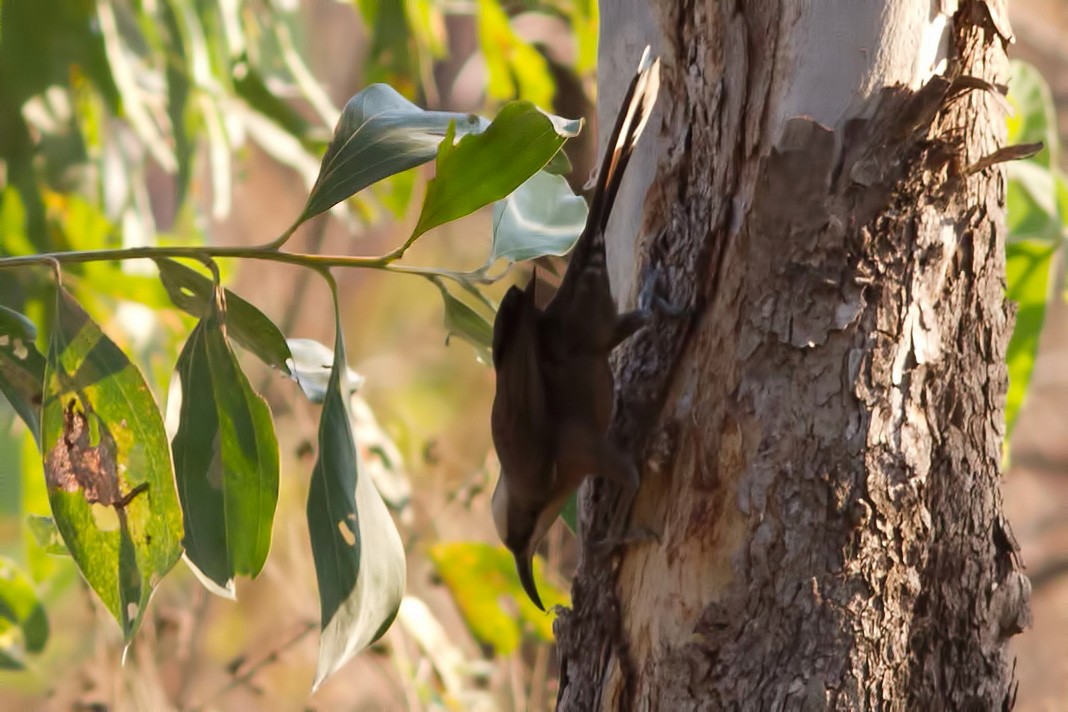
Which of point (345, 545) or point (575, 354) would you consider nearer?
point (345, 545)

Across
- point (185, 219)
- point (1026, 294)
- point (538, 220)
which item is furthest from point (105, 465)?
point (185, 219)

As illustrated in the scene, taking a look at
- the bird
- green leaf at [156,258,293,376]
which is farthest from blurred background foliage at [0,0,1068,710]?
the bird

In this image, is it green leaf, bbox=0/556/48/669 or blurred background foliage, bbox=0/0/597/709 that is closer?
green leaf, bbox=0/556/48/669

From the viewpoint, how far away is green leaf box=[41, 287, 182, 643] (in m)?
0.93

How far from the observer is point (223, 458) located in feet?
3.23

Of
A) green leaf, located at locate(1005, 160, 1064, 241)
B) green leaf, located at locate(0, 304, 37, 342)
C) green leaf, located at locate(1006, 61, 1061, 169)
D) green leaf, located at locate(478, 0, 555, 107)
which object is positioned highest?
green leaf, located at locate(478, 0, 555, 107)

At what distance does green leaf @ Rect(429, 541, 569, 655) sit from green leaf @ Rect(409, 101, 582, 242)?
129 cm

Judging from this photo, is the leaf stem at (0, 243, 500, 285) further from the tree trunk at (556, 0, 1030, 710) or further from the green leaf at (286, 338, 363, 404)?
the tree trunk at (556, 0, 1030, 710)

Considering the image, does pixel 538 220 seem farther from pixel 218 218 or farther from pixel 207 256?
pixel 218 218

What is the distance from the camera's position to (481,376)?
14.5 feet

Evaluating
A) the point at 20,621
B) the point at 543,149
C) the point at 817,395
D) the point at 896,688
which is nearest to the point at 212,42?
the point at 20,621

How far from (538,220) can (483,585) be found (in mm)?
1233

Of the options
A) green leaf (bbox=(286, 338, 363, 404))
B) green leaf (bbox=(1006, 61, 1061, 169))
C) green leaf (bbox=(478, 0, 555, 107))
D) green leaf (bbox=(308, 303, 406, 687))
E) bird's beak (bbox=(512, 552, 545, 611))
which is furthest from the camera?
green leaf (bbox=(478, 0, 555, 107))

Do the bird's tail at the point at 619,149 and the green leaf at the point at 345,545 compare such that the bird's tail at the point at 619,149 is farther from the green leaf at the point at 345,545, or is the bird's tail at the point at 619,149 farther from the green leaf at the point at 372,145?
the green leaf at the point at 345,545
